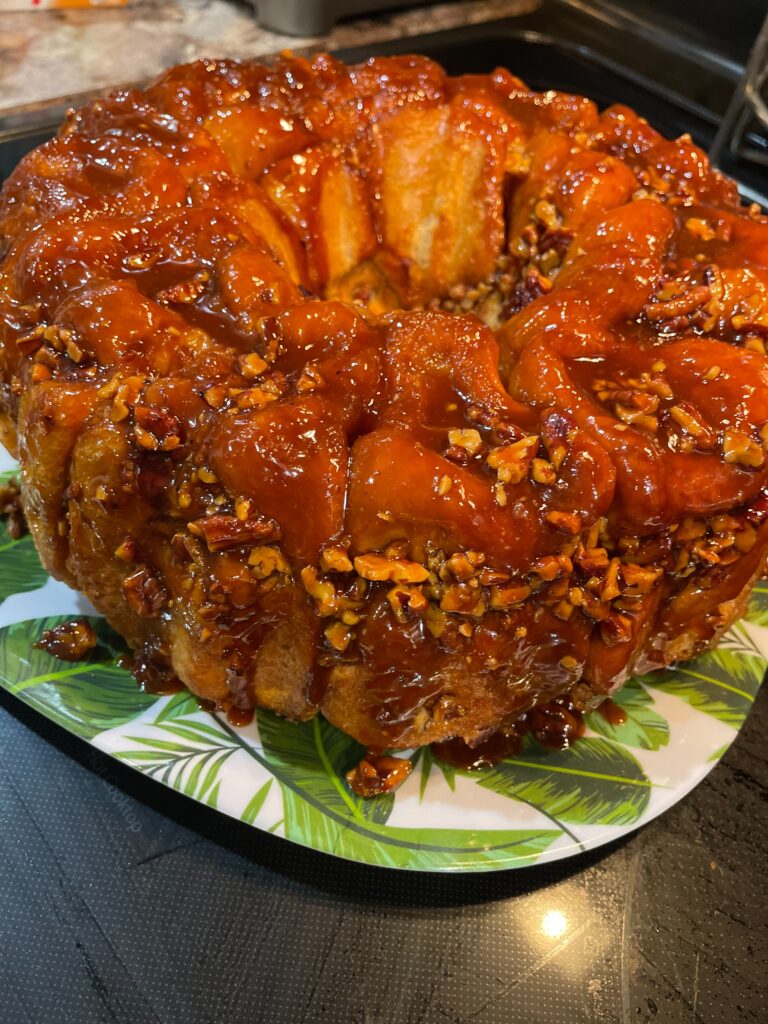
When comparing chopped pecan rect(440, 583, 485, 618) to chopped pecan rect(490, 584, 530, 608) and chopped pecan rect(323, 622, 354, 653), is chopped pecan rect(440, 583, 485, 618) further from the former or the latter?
chopped pecan rect(323, 622, 354, 653)

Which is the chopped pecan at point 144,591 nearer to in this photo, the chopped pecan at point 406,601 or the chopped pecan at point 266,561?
the chopped pecan at point 266,561

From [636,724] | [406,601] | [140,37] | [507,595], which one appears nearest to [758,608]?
[636,724]

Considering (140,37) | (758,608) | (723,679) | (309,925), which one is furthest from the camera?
(140,37)

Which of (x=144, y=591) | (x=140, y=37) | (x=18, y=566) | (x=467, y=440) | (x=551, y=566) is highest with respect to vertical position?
(x=467, y=440)

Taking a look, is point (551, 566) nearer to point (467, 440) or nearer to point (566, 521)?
point (566, 521)

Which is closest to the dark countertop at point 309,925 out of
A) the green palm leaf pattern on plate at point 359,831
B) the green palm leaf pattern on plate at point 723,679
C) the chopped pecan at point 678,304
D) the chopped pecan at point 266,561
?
A: the green palm leaf pattern on plate at point 359,831

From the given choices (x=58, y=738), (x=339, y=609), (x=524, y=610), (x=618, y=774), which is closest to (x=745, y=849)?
(x=618, y=774)
